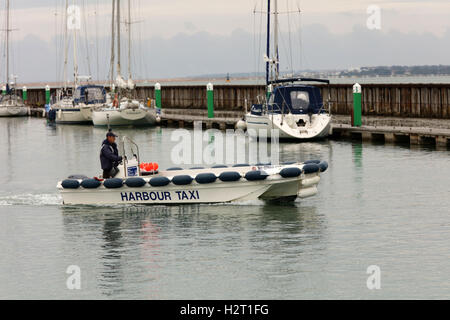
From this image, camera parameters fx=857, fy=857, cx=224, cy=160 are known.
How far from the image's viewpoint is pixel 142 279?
1625 cm

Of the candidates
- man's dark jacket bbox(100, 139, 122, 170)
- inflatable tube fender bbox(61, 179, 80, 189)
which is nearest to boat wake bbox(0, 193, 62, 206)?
inflatable tube fender bbox(61, 179, 80, 189)

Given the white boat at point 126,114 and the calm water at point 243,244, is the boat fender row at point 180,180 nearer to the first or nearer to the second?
the calm water at point 243,244

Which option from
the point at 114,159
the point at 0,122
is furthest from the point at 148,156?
the point at 0,122

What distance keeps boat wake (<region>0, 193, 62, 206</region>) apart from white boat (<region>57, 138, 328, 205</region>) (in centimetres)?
223

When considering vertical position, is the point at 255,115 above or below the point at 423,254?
above

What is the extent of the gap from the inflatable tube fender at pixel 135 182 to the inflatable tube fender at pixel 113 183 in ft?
0.63

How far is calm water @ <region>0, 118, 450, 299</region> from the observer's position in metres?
15.6

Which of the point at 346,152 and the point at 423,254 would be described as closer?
the point at 423,254

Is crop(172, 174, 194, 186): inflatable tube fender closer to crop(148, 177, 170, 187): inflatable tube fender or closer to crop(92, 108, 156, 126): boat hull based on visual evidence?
crop(148, 177, 170, 187): inflatable tube fender

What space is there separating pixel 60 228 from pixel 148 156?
58.0ft

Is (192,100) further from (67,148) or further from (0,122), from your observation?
(67,148)

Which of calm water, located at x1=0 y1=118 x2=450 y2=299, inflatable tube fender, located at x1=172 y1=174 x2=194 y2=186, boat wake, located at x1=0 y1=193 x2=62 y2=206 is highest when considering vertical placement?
inflatable tube fender, located at x1=172 y1=174 x2=194 y2=186

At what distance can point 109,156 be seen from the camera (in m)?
22.5

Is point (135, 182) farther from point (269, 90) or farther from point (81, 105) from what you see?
point (81, 105)
